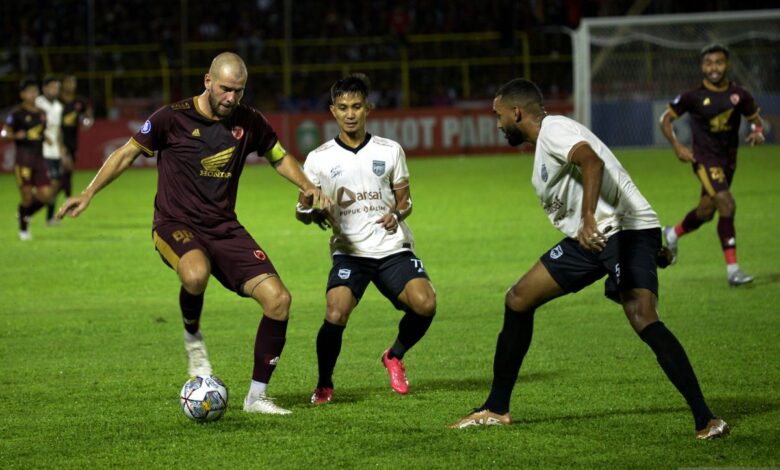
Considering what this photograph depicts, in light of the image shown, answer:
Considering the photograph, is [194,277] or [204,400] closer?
[204,400]

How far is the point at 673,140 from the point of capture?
41.3ft

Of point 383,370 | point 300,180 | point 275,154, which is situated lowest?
point 383,370

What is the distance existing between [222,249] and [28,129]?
12622 mm

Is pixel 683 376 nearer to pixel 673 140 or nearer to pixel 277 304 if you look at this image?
pixel 277 304

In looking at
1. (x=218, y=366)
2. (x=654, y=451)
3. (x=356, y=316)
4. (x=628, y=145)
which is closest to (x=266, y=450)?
(x=654, y=451)

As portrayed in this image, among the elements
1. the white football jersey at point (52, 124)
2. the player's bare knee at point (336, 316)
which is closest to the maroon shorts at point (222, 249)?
the player's bare knee at point (336, 316)

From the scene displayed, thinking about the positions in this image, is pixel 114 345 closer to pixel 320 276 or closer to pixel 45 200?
pixel 320 276

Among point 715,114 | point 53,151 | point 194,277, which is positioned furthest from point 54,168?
point 194,277

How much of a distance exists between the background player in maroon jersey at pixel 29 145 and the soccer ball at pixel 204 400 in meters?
12.2

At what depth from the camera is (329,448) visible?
6.30 meters

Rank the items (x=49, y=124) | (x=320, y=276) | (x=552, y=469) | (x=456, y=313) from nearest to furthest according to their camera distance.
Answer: (x=552, y=469), (x=456, y=313), (x=320, y=276), (x=49, y=124)

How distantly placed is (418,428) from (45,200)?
43.1 feet

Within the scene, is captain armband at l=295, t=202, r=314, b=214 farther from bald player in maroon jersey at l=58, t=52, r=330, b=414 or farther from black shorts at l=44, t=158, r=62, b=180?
black shorts at l=44, t=158, r=62, b=180

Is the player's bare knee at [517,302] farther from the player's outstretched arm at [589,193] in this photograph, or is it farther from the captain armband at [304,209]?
the captain armband at [304,209]
